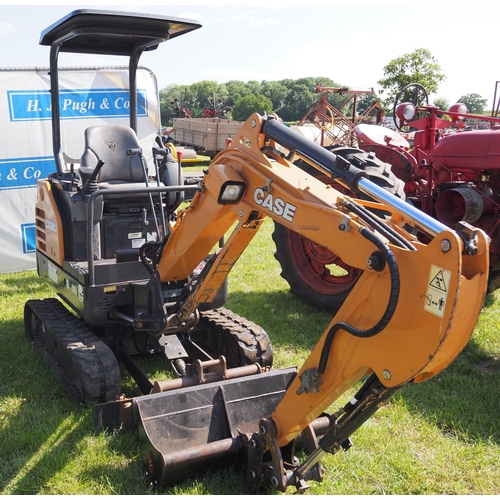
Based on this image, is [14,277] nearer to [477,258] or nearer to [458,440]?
[458,440]

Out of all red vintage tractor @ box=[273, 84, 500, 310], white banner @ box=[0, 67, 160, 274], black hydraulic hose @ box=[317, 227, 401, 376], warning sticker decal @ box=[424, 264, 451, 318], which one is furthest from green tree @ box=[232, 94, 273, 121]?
warning sticker decal @ box=[424, 264, 451, 318]

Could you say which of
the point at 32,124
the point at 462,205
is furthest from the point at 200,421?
the point at 32,124

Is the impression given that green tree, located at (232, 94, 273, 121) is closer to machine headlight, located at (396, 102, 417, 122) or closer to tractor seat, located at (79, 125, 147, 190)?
machine headlight, located at (396, 102, 417, 122)

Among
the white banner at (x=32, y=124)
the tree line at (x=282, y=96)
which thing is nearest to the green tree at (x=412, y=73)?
the tree line at (x=282, y=96)

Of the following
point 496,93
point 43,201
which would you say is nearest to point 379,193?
point 43,201

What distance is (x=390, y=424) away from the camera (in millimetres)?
4062

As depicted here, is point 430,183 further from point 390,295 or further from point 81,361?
point 81,361

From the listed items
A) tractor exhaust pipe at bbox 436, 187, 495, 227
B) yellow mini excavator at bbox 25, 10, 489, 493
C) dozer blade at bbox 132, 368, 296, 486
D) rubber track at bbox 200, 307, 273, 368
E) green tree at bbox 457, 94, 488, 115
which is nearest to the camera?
yellow mini excavator at bbox 25, 10, 489, 493

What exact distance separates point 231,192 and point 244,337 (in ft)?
4.97

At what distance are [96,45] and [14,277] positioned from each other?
13.2 feet

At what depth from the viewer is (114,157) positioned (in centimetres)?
507

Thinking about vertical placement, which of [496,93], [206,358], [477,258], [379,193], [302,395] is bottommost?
[206,358]

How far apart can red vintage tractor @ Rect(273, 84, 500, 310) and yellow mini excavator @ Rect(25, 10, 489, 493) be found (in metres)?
0.82

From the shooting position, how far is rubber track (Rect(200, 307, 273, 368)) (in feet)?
14.5
